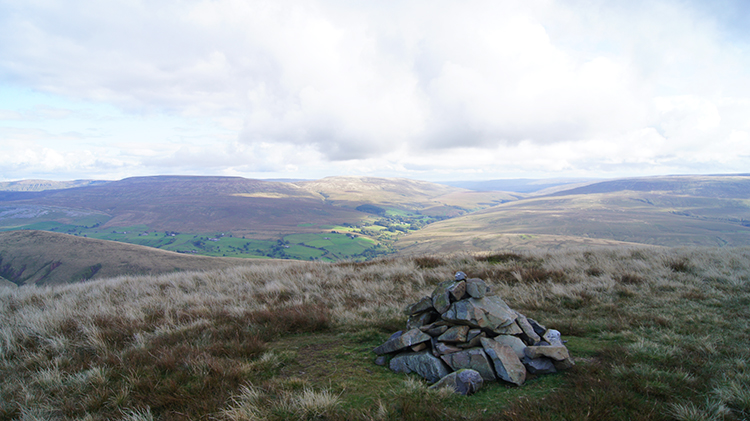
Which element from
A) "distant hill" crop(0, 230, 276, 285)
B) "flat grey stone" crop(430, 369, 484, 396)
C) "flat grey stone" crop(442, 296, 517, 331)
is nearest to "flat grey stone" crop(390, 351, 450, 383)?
"flat grey stone" crop(430, 369, 484, 396)

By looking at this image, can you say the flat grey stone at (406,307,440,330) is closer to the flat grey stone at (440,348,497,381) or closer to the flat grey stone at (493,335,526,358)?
the flat grey stone at (440,348,497,381)

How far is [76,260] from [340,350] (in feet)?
301

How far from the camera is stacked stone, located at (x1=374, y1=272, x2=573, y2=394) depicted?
554cm

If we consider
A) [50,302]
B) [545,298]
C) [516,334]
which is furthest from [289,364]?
[50,302]

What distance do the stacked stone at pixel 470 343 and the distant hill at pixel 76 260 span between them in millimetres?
59298

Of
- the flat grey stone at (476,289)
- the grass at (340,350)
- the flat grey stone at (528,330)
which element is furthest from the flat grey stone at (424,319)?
the flat grey stone at (528,330)

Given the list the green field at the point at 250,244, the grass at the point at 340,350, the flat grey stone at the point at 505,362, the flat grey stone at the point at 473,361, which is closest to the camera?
the grass at the point at 340,350

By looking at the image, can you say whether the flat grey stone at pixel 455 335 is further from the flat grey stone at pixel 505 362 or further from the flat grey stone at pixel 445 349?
the flat grey stone at pixel 505 362

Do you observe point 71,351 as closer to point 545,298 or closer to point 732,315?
point 545,298

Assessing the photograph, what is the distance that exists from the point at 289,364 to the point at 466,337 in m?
3.75

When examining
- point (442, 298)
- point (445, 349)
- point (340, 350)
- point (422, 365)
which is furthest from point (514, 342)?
point (340, 350)

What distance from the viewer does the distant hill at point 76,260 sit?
201ft

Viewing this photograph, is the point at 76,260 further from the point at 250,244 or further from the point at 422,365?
the point at 422,365

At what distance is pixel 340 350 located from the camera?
686cm
